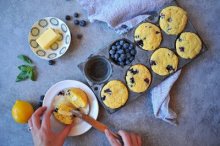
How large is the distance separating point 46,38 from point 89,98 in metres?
0.32

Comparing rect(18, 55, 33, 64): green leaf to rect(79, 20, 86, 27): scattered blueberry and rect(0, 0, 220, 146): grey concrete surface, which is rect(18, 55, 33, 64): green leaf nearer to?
rect(0, 0, 220, 146): grey concrete surface

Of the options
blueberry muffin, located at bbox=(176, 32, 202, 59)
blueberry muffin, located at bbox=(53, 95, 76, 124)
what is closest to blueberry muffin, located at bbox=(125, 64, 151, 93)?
blueberry muffin, located at bbox=(176, 32, 202, 59)

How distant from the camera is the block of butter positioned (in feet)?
4.17

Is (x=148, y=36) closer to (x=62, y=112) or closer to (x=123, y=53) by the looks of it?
(x=123, y=53)

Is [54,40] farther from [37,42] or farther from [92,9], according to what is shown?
[92,9]

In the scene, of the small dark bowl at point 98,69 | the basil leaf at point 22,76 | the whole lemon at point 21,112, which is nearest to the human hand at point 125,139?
the small dark bowl at point 98,69

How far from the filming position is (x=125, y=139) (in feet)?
3.99

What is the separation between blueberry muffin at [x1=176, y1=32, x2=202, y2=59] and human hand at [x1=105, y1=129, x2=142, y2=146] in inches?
15.9

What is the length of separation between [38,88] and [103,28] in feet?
1.33

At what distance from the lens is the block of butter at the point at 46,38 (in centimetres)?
127

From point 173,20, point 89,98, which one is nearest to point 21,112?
point 89,98

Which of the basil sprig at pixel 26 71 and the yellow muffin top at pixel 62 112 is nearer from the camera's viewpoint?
the yellow muffin top at pixel 62 112

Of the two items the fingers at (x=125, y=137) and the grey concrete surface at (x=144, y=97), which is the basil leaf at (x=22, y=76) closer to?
the grey concrete surface at (x=144, y=97)

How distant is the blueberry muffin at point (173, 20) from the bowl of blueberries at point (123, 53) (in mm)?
163
